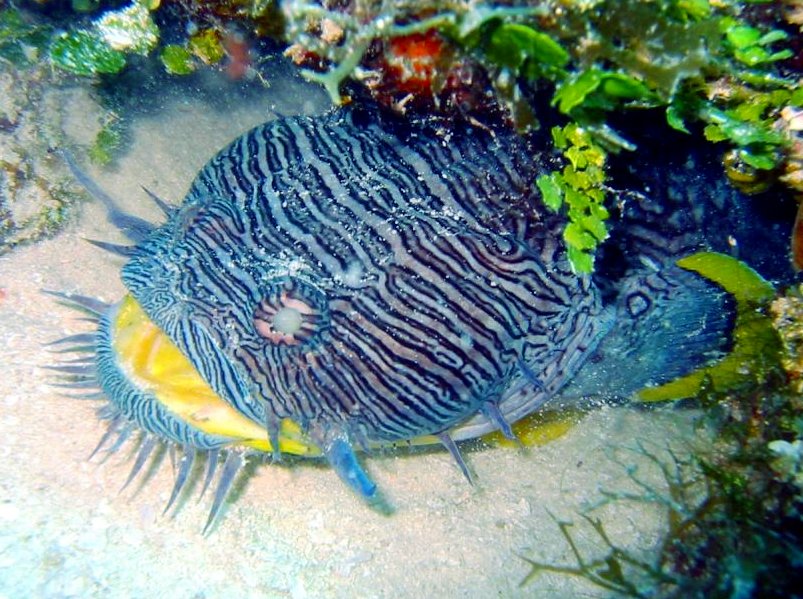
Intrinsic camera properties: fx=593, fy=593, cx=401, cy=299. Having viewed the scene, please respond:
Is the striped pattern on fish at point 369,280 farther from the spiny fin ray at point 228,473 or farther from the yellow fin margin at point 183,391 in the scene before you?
the spiny fin ray at point 228,473

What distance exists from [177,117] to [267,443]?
17.6ft

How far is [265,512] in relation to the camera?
4434mm

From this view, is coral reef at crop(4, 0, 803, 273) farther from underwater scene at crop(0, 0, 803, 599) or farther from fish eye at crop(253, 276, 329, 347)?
fish eye at crop(253, 276, 329, 347)

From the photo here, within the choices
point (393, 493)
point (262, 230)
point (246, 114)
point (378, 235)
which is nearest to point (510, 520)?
point (393, 493)

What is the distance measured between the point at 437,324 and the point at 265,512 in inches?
80.3

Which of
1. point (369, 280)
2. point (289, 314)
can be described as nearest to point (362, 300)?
point (369, 280)

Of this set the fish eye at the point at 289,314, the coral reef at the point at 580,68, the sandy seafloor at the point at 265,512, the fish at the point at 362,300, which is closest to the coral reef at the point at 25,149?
the sandy seafloor at the point at 265,512

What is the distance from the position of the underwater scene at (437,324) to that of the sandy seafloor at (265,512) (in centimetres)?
2

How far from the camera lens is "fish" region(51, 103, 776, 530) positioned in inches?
140

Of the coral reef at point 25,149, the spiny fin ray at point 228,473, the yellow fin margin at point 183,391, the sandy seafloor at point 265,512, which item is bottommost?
the sandy seafloor at point 265,512

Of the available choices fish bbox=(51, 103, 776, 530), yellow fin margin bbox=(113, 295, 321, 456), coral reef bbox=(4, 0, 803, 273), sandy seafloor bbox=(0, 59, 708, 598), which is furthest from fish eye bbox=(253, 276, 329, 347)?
sandy seafloor bbox=(0, 59, 708, 598)

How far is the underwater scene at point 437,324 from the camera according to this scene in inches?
128

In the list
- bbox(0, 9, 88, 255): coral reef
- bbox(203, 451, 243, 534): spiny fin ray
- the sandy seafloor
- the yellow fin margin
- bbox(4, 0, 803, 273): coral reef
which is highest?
bbox(4, 0, 803, 273): coral reef

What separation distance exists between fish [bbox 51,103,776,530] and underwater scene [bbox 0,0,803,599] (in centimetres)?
2
